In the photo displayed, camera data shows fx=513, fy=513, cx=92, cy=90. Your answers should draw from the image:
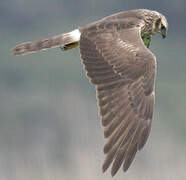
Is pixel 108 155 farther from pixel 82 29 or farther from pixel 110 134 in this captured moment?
pixel 82 29

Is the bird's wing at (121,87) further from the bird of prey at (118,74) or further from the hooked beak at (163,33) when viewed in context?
the hooked beak at (163,33)

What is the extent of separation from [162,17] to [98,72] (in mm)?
2779

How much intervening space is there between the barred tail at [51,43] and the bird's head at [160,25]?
1.58 m

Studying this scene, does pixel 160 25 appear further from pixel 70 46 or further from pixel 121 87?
pixel 121 87

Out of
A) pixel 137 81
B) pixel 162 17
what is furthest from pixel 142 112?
pixel 162 17

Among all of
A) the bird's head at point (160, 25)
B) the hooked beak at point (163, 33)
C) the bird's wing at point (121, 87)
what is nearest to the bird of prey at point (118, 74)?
the bird's wing at point (121, 87)

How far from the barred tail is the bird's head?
158cm

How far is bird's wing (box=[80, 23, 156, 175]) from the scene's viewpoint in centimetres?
668

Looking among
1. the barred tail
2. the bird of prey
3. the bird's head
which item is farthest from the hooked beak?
the barred tail

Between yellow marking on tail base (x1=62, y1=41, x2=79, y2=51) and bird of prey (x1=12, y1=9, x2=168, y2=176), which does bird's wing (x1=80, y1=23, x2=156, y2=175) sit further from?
yellow marking on tail base (x1=62, y1=41, x2=79, y2=51)

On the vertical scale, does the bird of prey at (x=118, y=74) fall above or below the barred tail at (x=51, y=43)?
below

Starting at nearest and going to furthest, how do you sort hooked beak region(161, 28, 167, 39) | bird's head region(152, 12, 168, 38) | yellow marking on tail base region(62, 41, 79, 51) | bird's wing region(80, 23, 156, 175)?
bird's wing region(80, 23, 156, 175), yellow marking on tail base region(62, 41, 79, 51), bird's head region(152, 12, 168, 38), hooked beak region(161, 28, 167, 39)

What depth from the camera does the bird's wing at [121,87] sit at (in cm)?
668

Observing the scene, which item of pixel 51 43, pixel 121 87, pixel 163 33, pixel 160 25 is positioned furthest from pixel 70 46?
pixel 163 33
